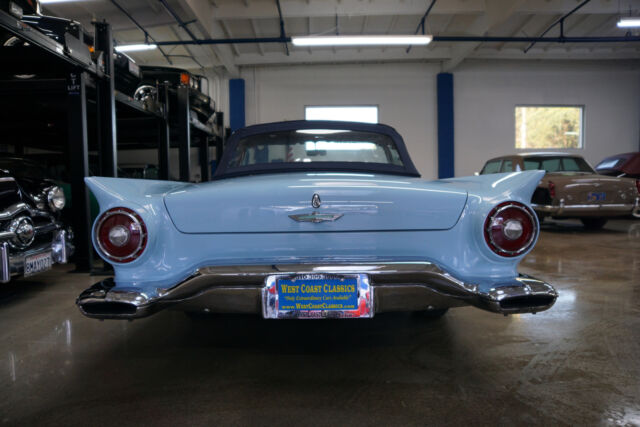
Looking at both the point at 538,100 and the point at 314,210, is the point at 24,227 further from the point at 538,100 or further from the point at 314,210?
the point at 538,100

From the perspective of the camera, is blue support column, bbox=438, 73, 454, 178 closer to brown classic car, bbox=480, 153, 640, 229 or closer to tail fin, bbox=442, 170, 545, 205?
brown classic car, bbox=480, 153, 640, 229

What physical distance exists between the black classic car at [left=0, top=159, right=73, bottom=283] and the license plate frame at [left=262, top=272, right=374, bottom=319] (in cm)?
235

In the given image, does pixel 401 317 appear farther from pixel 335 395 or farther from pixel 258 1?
pixel 258 1

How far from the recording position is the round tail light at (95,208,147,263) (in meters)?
1.53

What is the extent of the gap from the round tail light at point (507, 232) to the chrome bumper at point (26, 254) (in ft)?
10.3

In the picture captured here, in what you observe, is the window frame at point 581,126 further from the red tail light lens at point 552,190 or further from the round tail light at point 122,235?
the round tail light at point 122,235

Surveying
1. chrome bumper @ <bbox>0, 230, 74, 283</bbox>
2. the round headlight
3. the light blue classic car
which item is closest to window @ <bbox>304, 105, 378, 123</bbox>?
the round headlight

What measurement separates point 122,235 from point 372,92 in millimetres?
11344

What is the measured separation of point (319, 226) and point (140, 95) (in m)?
5.62

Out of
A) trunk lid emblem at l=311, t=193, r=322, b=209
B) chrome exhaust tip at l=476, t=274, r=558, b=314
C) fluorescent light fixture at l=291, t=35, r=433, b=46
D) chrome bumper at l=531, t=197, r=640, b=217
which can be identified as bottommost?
chrome exhaust tip at l=476, t=274, r=558, b=314

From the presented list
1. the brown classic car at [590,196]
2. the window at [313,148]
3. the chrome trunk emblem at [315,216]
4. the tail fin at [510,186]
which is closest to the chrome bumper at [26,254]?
the window at [313,148]

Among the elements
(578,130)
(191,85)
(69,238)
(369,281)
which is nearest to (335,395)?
(369,281)

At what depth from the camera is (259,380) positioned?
1670 mm

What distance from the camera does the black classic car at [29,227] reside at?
Answer: 2.75m
